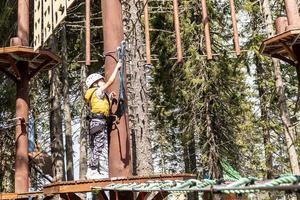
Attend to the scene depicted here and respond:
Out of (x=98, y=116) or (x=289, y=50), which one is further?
(x=289, y=50)

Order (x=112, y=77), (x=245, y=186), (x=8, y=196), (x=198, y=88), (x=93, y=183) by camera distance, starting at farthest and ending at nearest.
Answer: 1. (x=198, y=88)
2. (x=8, y=196)
3. (x=112, y=77)
4. (x=93, y=183)
5. (x=245, y=186)

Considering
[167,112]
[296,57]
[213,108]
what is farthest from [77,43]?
[296,57]

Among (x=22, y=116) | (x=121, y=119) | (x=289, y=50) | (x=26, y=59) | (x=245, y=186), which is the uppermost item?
(x=26, y=59)

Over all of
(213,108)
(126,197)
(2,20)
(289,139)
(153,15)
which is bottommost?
(126,197)

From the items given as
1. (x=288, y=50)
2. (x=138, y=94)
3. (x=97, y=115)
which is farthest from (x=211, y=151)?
(x=97, y=115)

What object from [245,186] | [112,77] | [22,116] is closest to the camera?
[245,186]

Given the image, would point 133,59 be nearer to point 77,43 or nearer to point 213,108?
point 213,108

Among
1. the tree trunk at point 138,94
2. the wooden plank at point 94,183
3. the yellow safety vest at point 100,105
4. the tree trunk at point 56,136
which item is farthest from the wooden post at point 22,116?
the tree trunk at point 56,136

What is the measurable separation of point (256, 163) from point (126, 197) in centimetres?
871

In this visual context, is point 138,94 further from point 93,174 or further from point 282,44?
point 93,174

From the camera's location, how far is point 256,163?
12164 mm

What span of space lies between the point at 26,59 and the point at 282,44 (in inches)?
161

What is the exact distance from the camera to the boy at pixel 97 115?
4359 mm

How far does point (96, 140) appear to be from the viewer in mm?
4617
